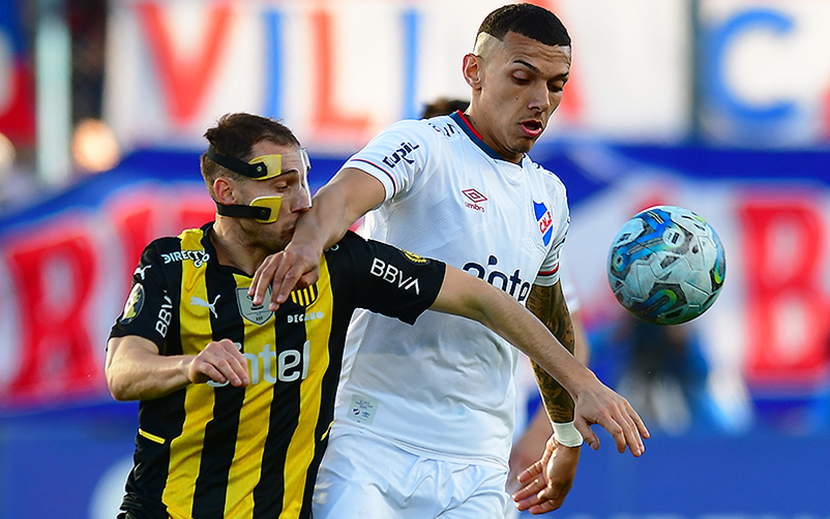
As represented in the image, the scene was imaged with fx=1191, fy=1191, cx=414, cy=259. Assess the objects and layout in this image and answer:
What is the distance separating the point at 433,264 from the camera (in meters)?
3.73

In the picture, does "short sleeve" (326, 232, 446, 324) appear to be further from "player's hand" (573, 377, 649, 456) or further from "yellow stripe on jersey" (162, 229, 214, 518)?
"player's hand" (573, 377, 649, 456)

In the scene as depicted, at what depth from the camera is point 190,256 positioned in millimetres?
3662

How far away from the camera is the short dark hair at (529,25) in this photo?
156 inches

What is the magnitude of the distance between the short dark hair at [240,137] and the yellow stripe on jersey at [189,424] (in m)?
0.40

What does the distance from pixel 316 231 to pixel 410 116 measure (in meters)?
7.49

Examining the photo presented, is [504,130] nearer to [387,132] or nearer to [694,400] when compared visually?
[387,132]

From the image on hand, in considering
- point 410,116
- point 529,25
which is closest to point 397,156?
point 529,25

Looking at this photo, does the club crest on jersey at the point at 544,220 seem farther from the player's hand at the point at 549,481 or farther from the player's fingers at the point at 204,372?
the player's fingers at the point at 204,372

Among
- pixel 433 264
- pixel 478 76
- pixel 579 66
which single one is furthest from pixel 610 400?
pixel 579 66

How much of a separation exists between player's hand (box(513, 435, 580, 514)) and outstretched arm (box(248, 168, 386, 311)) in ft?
4.47

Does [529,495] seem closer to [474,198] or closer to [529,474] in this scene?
[529,474]

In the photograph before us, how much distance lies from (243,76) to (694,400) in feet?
16.2

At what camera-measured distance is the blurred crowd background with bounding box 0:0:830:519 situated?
10.4 m

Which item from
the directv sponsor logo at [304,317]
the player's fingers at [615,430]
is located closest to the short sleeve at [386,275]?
the directv sponsor logo at [304,317]
